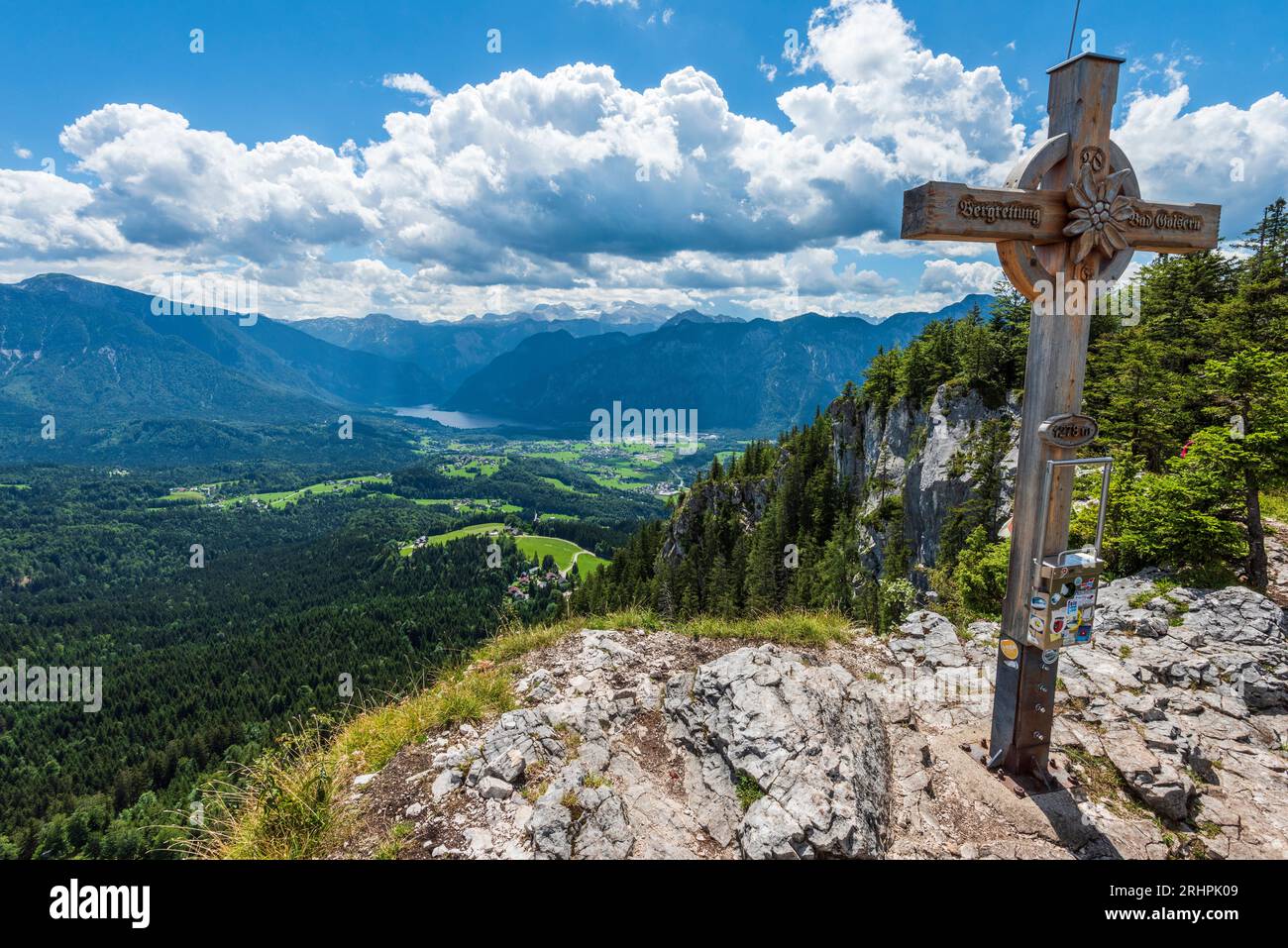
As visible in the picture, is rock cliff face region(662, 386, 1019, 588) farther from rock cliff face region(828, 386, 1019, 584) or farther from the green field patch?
the green field patch

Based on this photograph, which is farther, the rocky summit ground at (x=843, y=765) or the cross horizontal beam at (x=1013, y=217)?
the rocky summit ground at (x=843, y=765)

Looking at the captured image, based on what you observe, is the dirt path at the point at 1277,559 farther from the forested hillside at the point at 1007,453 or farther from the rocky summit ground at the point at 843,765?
the rocky summit ground at the point at 843,765

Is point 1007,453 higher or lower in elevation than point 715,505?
higher

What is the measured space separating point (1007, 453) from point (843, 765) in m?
21.2

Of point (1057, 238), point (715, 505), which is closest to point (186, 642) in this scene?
point (715, 505)

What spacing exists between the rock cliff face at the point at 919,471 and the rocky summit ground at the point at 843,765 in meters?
12.3

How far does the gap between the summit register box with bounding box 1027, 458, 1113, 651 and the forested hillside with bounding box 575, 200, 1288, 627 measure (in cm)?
546

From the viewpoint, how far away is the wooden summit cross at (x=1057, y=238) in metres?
4.98

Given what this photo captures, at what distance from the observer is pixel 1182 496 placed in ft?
33.2

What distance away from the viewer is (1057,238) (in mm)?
5172

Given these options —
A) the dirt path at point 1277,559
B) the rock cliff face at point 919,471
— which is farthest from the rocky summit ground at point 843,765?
the rock cliff face at point 919,471

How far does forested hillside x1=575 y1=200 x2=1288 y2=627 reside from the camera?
9.94 m

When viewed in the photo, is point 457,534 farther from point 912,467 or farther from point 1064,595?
point 1064,595
